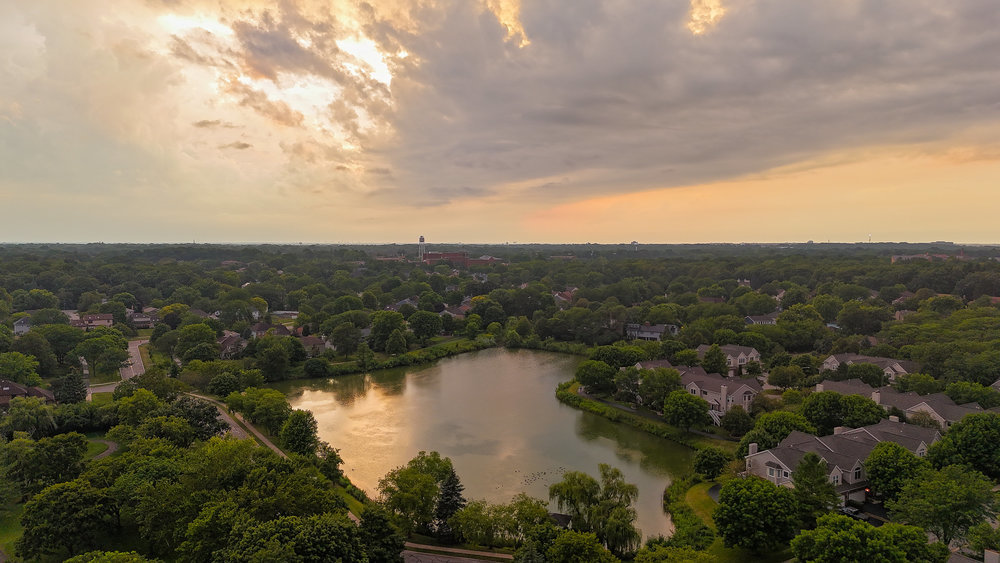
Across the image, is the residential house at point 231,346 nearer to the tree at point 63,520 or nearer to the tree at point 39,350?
the tree at point 39,350

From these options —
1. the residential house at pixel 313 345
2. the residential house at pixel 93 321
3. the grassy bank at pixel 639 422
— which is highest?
A: the residential house at pixel 93 321

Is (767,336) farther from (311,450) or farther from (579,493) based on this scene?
(311,450)

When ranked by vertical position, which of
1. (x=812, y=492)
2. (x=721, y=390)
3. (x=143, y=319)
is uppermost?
(x=812, y=492)

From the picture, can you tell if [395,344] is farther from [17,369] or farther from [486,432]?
[17,369]

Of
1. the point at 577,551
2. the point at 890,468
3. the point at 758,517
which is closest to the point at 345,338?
the point at 577,551

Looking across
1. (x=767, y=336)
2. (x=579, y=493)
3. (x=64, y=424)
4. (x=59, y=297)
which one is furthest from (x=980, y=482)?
(x=59, y=297)

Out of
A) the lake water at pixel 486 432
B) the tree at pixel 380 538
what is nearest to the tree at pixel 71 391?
the lake water at pixel 486 432

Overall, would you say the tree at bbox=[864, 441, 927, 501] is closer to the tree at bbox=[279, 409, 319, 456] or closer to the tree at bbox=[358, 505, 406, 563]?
the tree at bbox=[358, 505, 406, 563]
